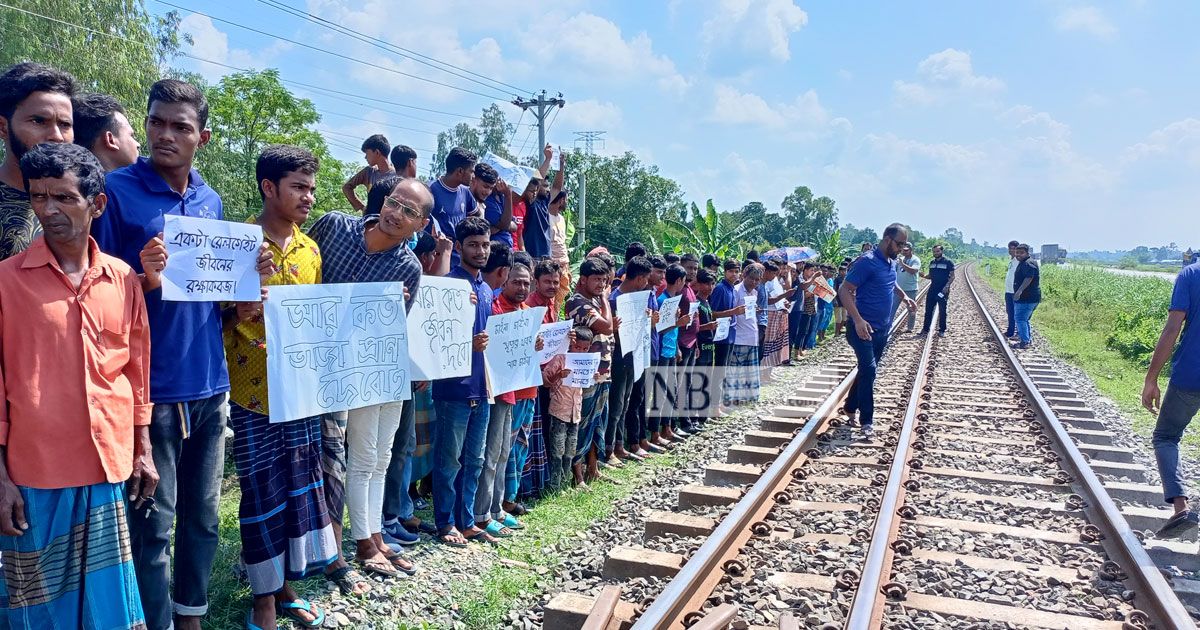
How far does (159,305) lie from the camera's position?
9.89ft

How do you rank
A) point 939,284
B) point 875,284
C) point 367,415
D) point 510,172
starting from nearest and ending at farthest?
1. point 367,415
2. point 510,172
3. point 875,284
4. point 939,284

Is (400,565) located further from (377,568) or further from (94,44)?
(94,44)

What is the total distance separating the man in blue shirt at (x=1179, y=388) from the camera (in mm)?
4820

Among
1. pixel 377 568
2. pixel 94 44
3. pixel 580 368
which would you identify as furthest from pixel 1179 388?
pixel 94 44

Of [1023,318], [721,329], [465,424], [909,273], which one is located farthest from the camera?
[909,273]

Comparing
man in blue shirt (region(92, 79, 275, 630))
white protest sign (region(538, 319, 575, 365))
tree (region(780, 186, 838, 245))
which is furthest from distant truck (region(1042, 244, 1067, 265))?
man in blue shirt (region(92, 79, 275, 630))

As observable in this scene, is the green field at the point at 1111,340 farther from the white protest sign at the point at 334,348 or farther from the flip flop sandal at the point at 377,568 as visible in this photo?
the white protest sign at the point at 334,348

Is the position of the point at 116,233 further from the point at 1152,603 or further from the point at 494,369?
the point at 1152,603

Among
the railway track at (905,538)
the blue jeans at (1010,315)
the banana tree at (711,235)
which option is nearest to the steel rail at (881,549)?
the railway track at (905,538)

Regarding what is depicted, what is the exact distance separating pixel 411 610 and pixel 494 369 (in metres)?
1.56

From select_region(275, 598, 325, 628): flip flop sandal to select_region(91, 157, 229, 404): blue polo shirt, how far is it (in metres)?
1.16

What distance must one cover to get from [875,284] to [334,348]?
19.1 ft

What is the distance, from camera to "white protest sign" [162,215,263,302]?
2.97 m

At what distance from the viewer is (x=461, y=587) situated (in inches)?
164
